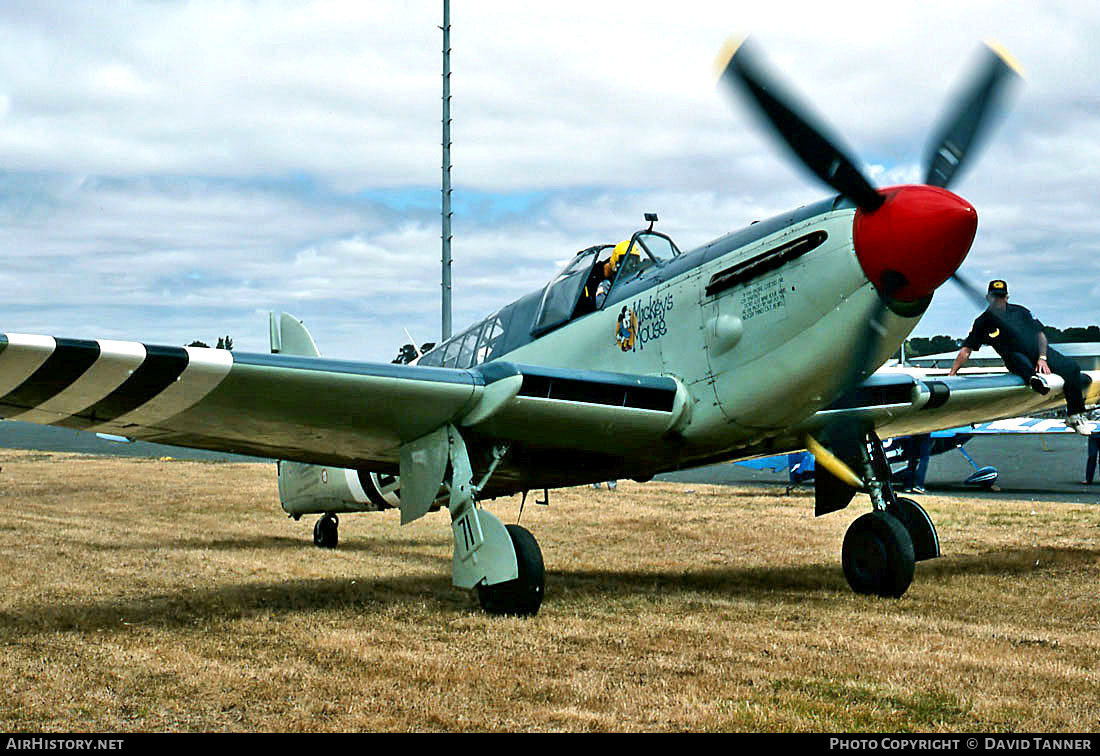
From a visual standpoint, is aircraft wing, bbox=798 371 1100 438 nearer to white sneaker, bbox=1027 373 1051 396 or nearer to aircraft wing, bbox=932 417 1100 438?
white sneaker, bbox=1027 373 1051 396

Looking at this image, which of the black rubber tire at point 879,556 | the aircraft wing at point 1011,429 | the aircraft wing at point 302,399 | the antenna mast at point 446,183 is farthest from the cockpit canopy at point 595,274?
the aircraft wing at point 1011,429

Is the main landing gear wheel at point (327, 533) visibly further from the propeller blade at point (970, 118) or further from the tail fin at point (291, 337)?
the propeller blade at point (970, 118)

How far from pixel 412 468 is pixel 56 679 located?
2973 mm

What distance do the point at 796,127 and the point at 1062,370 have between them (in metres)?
4.24

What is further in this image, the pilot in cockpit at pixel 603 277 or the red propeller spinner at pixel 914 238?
the pilot in cockpit at pixel 603 277

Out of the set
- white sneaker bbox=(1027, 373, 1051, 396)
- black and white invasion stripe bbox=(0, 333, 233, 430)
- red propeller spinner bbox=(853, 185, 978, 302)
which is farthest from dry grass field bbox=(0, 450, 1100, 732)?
red propeller spinner bbox=(853, 185, 978, 302)

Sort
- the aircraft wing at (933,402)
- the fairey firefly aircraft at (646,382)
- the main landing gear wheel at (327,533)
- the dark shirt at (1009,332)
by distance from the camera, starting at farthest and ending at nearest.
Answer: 1. the main landing gear wheel at (327,533)
2. the aircraft wing at (933,402)
3. the dark shirt at (1009,332)
4. the fairey firefly aircraft at (646,382)

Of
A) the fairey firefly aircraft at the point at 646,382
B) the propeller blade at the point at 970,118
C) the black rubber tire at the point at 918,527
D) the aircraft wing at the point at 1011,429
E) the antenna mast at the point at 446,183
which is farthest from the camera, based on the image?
the aircraft wing at the point at 1011,429

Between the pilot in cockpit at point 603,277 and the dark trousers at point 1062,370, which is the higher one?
the pilot in cockpit at point 603,277

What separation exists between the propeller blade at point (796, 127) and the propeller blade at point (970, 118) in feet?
2.82

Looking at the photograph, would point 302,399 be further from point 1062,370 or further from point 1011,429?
point 1011,429

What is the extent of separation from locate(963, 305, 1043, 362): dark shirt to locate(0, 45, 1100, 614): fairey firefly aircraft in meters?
0.61

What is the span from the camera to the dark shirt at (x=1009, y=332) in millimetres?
8023

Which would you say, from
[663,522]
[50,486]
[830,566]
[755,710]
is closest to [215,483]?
[50,486]
